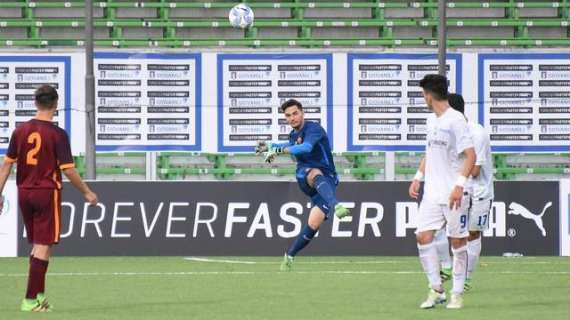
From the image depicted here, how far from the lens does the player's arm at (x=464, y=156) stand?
12594 mm

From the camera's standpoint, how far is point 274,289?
15266 millimetres

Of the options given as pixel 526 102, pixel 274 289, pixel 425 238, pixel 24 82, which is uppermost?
pixel 24 82

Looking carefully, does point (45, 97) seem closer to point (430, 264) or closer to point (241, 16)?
point (430, 264)

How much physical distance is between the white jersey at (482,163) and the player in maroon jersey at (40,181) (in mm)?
4069

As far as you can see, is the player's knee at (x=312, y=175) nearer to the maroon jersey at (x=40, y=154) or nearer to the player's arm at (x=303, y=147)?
the player's arm at (x=303, y=147)

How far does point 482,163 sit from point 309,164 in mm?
4152

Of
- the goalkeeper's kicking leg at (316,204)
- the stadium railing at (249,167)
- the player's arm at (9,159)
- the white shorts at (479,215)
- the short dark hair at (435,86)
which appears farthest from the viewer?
the stadium railing at (249,167)

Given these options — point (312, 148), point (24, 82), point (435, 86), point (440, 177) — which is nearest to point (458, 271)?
point (440, 177)

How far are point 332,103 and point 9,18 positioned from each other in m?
6.04

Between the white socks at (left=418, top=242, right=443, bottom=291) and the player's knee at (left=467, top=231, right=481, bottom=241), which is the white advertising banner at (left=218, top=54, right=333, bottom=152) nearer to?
the player's knee at (left=467, top=231, right=481, bottom=241)

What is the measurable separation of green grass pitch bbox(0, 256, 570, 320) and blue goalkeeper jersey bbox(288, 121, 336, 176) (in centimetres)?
124

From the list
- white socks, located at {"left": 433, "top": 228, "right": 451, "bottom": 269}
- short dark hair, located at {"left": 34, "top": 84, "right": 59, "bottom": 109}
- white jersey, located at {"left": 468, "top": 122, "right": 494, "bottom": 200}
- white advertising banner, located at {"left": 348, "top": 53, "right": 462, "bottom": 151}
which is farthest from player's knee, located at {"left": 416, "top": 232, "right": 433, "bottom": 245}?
white advertising banner, located at {"left": 348, "top": 53, "right": 462, "bottom": 151}

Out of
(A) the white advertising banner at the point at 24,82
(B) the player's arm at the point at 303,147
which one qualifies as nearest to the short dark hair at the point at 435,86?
(B) the player's arm at the point at 303,147

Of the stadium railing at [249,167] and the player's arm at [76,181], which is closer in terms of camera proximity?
the player's arm at [76,181]
